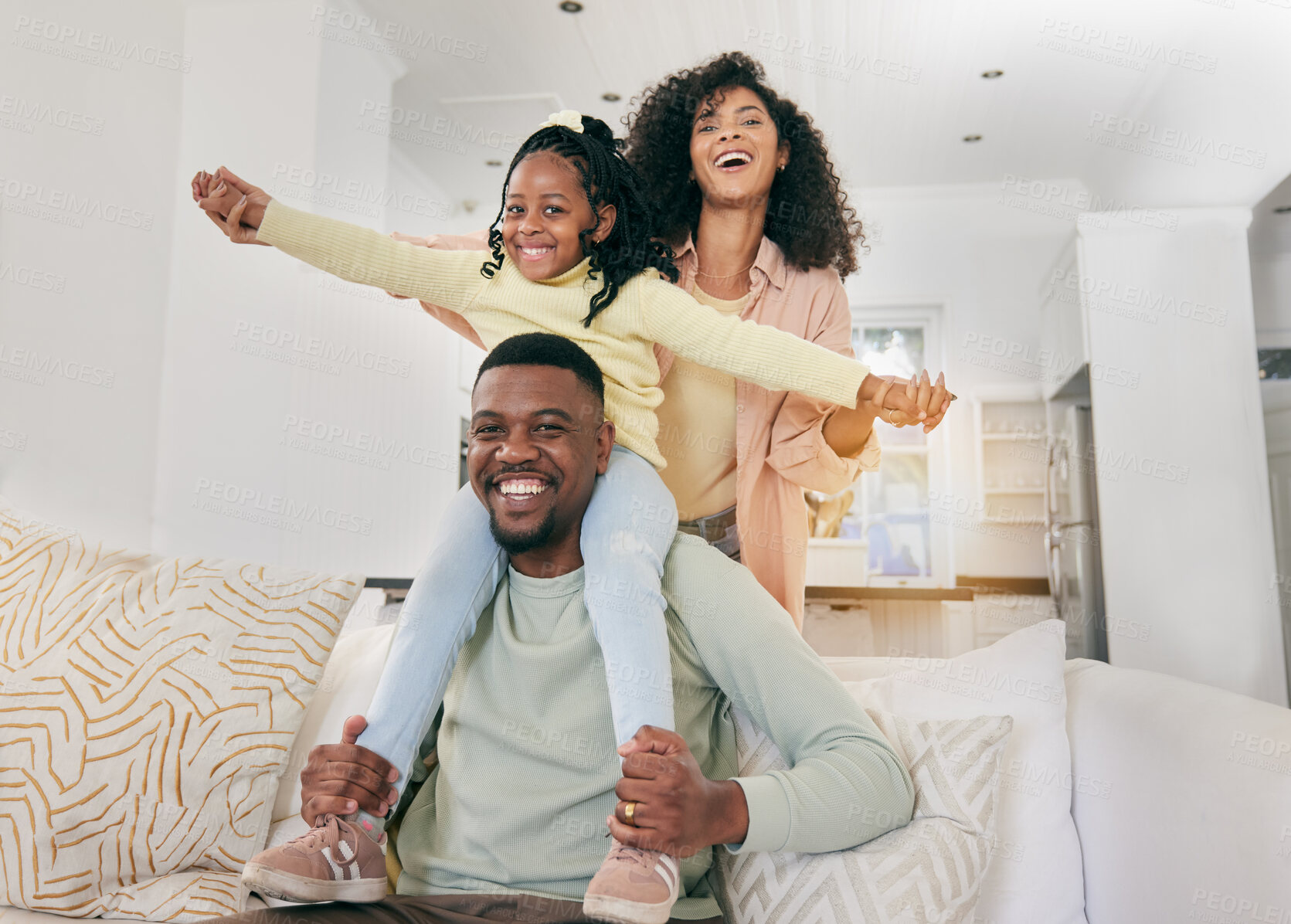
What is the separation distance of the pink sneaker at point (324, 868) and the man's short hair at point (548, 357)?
63 cm

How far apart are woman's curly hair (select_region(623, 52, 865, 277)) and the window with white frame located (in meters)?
3.64

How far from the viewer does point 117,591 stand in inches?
54.6

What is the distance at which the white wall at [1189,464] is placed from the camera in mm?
3512

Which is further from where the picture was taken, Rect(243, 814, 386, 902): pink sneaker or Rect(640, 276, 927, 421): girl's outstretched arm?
Rect(640, 276, 927, 421): girl's outstretched arm

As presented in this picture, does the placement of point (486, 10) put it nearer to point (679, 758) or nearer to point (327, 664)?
point (327, 664)

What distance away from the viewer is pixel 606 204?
1.52 meters

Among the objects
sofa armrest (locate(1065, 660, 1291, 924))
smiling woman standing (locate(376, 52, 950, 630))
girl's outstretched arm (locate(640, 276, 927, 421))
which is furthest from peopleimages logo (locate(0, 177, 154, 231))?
sofa armrest (locate(1065, 660, 1291, 924))

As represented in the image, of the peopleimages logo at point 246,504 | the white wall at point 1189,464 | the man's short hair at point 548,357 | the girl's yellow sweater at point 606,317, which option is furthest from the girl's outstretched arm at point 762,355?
the white wall at point 1189,464

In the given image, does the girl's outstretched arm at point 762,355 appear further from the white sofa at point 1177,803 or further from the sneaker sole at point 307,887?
the sneaker sole at point 307,887

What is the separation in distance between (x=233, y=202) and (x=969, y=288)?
16.5 ft

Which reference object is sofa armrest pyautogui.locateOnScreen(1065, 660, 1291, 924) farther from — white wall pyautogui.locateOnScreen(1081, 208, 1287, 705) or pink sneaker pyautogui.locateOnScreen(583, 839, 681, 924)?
white wall pyautogui.locateOnScreen(1081, 208, 1287, 705)

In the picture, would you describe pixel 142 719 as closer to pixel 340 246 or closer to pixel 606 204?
pixel 340 246

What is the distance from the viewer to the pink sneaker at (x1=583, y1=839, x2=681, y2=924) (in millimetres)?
944

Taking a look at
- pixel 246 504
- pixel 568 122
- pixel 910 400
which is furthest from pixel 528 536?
pixel 246 504
